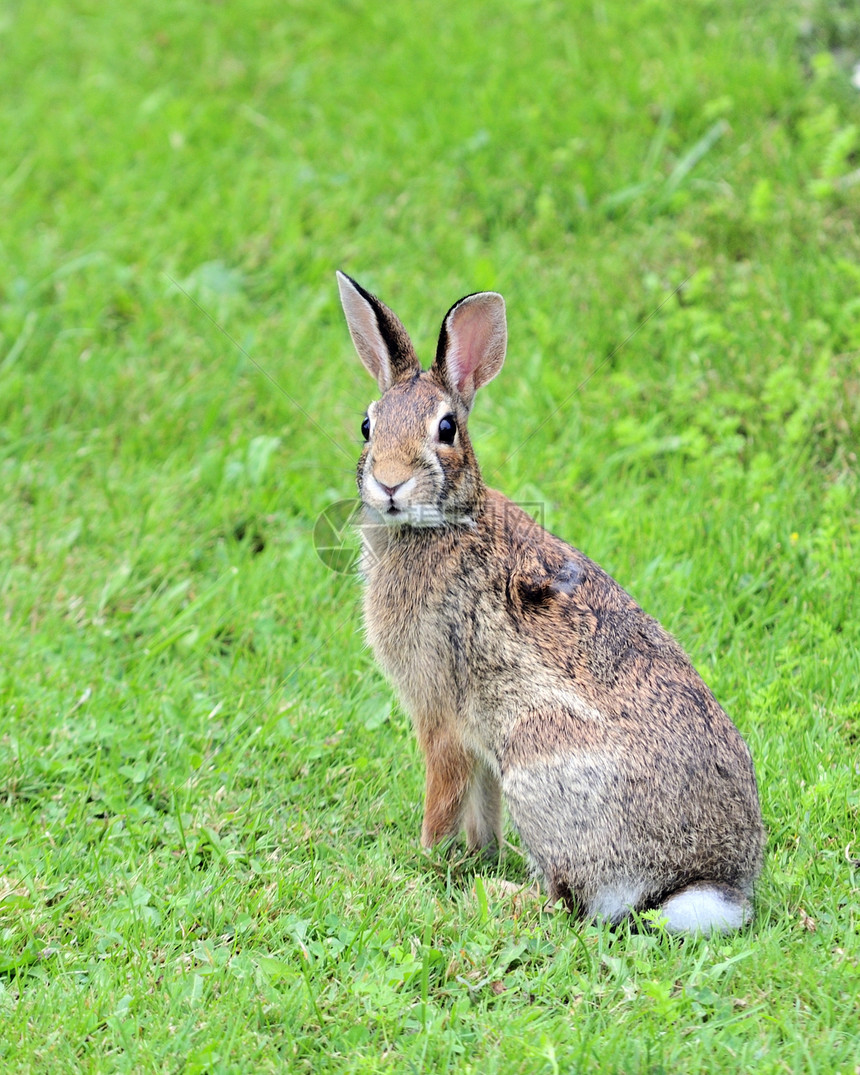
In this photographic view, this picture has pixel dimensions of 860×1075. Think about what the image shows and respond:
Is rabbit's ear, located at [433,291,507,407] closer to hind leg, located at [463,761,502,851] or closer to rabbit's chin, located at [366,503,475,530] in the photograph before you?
rabbit's chin, located at [366,503,475,530]

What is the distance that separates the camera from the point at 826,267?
655cm

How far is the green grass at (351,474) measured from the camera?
354 cm

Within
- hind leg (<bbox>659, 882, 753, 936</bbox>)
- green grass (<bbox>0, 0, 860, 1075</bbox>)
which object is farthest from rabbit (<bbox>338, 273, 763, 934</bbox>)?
green grass (<bbox>0, 0, 860, 1075</bbox>)

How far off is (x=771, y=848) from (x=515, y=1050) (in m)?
1.27

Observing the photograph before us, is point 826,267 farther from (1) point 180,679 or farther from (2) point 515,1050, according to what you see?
(2) point 515,1050

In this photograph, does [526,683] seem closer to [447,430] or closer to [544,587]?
[544,587]

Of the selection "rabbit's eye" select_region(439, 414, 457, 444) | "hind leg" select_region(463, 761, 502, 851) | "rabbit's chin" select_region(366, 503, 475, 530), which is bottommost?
"hind leg" select_region(463, 761, 502, 851)

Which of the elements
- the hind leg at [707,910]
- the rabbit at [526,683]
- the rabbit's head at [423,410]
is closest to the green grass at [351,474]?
the hind leg at [707,910]

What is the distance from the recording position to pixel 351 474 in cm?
591

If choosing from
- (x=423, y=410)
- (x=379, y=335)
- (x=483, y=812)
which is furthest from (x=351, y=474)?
(x=483, y=812)

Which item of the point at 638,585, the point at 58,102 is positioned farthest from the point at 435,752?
the point at 58,102

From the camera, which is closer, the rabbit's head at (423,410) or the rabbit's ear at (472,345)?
the rabbit's head at (423,410)

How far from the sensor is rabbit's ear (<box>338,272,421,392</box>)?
427 centimetres

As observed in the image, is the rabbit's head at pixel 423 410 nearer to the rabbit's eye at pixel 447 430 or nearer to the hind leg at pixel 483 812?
the rabbit's eye at pixel 447 430
